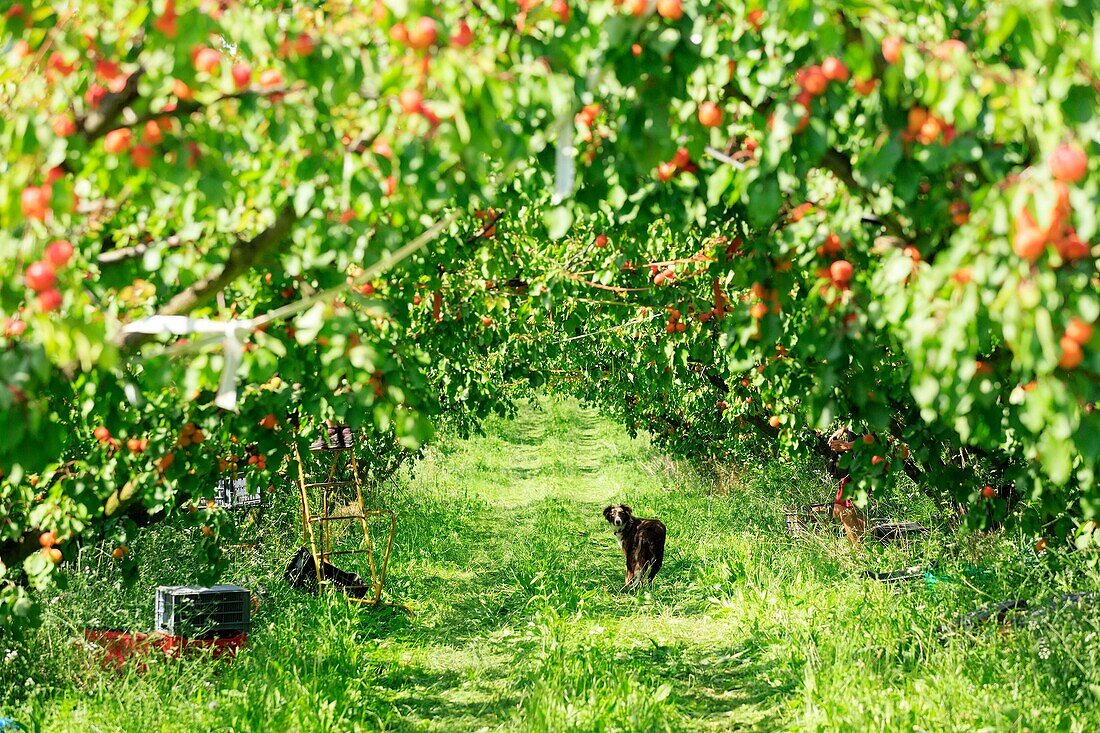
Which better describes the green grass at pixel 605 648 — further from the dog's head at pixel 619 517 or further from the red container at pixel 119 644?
the dog's head at pixel 619 517

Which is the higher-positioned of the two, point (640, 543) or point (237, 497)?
point (237, 497)

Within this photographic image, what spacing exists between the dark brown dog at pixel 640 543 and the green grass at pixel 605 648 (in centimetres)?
22

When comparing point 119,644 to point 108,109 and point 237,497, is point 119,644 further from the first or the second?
point 108,109

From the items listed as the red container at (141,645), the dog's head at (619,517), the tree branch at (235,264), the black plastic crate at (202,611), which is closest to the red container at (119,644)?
the red container at (141,645)

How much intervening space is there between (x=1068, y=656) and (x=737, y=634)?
A: 10.1 ft

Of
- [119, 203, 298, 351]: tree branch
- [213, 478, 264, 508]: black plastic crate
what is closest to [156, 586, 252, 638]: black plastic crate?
[213, 478, 264, 508]: black plastic crate

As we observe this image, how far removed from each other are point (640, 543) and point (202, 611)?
13.9 feet

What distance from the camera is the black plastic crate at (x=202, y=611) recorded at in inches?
276

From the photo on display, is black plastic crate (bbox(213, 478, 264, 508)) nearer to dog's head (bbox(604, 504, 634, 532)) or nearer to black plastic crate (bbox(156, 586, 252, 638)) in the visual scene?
black plastic crate (bbox(156, 586, 252, 638))

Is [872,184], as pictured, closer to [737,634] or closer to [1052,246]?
[1052,246]

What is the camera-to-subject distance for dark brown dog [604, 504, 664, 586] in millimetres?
9969

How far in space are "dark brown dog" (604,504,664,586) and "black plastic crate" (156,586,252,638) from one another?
12.3 feet

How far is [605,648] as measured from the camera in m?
7.50

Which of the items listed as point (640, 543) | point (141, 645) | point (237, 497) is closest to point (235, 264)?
point (141, 645)
